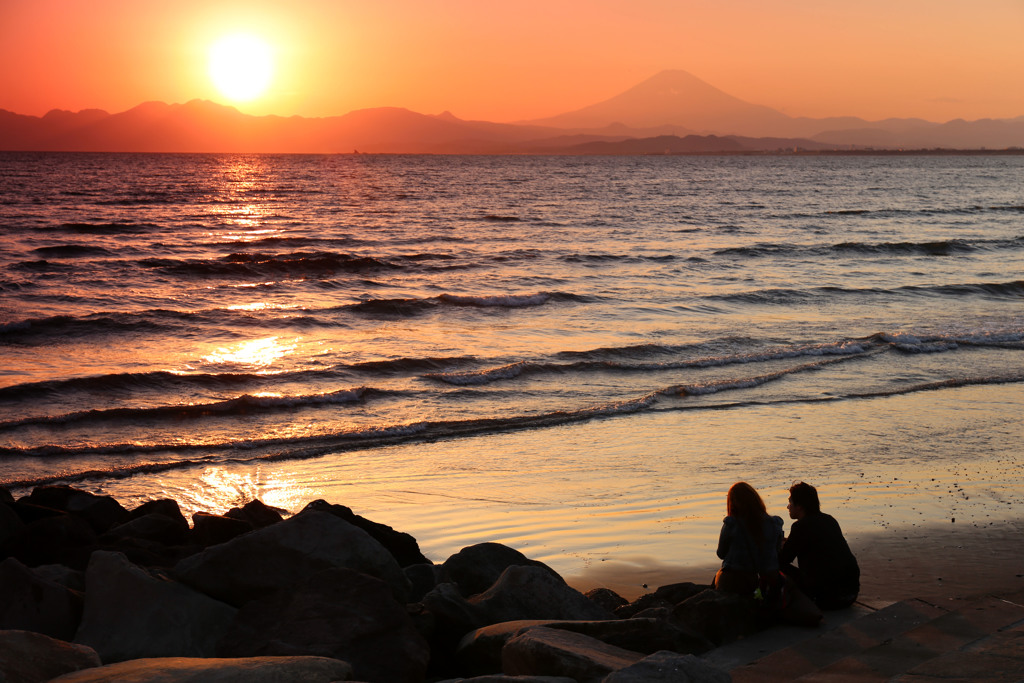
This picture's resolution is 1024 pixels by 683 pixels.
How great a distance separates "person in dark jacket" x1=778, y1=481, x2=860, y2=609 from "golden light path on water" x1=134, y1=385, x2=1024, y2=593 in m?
1.04

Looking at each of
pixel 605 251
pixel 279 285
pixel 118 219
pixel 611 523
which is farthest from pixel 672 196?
A: pixel 611 523

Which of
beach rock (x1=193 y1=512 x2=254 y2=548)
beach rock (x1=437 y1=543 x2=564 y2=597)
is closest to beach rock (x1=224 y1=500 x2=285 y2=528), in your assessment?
beach rock (x1=193 y1=512 x2=254 y2=548)

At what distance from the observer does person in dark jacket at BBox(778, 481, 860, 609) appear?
627 centimetres

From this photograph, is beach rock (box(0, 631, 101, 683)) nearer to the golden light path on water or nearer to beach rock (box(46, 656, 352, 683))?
beach rock (box(46, 656, 352, 683))

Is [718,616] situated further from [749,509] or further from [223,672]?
[223,672]

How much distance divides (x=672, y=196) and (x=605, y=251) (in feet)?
132

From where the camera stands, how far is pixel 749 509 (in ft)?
21.0

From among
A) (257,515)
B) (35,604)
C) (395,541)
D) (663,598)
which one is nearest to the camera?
(35,604)

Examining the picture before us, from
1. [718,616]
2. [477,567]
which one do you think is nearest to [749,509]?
[718,616]

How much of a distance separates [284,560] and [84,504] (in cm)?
346

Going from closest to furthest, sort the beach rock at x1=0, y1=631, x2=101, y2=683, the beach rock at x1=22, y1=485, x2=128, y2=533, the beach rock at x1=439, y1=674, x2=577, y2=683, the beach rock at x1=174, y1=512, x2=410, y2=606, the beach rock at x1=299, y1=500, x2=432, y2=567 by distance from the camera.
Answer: the beach rock at x1=439, y1=674, x2=577, y2=683, the beach rock at x1=0, y1=631, x2=101, y2=683, the beach rock at x1=174, y1=512, x2=410, y2=606, the beach rock at x1=299, y1=500, x2=432, y2=567, the beach rock at x1=22, y1=485, x2=128, y2=533

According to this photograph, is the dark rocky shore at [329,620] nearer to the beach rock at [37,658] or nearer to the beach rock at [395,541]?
the beach rock at [37,658]

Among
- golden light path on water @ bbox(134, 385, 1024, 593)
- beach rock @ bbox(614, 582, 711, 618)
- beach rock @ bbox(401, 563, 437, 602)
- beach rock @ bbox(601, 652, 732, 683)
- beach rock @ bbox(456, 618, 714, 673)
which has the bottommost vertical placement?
golden light path on water @ bbox(134, 385, 1024, 593)

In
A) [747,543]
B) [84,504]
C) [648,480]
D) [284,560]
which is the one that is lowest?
[648,480]
